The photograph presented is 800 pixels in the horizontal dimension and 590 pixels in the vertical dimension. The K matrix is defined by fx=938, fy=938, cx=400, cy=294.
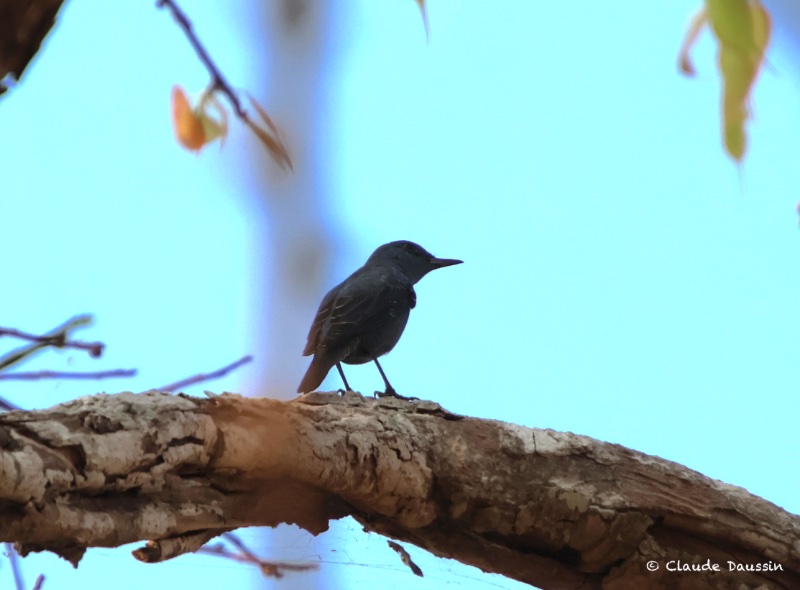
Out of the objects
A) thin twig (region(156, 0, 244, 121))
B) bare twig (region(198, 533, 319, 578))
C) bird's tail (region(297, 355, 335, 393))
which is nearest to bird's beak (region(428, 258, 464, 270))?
bird's tail (region(297, 355, 335, 393))

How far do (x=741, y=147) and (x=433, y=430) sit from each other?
6.73ft

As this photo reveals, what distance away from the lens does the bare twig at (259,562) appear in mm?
1150

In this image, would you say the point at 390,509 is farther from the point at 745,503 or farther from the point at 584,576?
the point at 745,503

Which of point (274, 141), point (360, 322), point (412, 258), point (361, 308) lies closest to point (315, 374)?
point (360, 322)

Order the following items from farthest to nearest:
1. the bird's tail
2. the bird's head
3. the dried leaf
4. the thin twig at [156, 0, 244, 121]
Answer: the bird's head → the bird's tail → the thin twig at [156, 0, 244, 121] → the dried leaf

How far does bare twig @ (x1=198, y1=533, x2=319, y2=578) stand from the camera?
3.77 feet

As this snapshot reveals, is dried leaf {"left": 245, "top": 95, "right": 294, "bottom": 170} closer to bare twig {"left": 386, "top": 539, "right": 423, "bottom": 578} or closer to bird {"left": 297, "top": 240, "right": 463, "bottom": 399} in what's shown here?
bare twig {"left": 386, "top": 539, "right": 423, "bottom": 578}

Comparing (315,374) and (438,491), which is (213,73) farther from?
(315,374)

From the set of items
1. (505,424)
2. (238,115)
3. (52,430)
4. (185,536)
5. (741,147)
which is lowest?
(185,536)

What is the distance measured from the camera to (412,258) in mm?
7406

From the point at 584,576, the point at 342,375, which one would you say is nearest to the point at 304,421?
the point at 584,576

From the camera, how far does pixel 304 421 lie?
3008 mm

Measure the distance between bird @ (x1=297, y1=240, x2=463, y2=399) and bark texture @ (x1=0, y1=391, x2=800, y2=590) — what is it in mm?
2270

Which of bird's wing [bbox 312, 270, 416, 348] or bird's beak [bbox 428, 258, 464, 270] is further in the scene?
bird's beak [bbox 428, 258, 464, 270]
